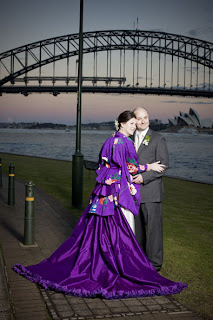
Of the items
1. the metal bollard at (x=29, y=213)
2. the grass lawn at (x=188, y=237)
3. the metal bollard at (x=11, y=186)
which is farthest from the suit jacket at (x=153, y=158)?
the metal bollard at (x=11, y=186)

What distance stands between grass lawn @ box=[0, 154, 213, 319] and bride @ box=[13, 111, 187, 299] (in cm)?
30

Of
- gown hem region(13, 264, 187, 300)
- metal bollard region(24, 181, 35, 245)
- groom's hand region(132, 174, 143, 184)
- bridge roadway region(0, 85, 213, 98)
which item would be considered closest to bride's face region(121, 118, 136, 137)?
groom's hand region(132, 174, 143, 184)

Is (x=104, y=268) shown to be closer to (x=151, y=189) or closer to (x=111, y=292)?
(x=111, y=292)

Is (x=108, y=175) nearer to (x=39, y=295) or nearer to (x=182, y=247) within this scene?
(x=39, y=295)

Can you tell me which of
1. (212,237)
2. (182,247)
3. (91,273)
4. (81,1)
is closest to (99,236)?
(91,273)

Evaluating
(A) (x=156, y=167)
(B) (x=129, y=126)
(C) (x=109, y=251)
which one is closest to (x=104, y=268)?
(C) (x=109, y=251)

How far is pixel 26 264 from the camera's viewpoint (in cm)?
507

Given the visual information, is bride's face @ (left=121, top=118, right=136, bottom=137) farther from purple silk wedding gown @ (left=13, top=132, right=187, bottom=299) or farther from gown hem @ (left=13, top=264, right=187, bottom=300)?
gown hem @ (left=13, top=264, right=187, bottom=300)

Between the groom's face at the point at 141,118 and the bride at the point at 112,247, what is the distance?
0.82ft

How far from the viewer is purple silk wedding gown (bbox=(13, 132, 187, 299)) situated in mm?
4207

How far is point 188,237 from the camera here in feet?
23.0

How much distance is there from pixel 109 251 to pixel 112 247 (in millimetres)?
51

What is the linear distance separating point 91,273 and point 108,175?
0.97 m

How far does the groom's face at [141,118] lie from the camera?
469cm
